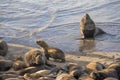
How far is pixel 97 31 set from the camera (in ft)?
42.1

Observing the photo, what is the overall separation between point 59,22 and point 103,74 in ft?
23.1

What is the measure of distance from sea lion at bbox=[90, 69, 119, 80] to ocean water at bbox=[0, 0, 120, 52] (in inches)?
130

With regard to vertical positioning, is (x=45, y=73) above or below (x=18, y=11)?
below

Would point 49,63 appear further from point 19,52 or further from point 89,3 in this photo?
point 89,3

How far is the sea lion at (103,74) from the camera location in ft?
25.3

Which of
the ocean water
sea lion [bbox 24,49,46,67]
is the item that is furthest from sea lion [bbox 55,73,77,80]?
the ocean water

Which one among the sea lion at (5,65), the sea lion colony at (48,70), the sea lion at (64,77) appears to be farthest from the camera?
the sea lion at (5,65)

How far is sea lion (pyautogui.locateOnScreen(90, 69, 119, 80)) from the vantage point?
7.70 meters

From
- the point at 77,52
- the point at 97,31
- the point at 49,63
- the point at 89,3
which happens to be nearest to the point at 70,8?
the point at 89,3

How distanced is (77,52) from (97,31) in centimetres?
182

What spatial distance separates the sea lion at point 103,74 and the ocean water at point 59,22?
10.8 feet

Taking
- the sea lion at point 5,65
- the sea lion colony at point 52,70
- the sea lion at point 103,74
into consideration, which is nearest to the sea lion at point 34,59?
the sea lion colony at point 52,70

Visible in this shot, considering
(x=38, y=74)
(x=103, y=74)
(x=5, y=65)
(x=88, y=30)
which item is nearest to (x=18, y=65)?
(x=5, y=65)

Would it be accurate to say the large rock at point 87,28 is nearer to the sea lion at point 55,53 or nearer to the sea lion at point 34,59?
the sea lion at point 55,53
